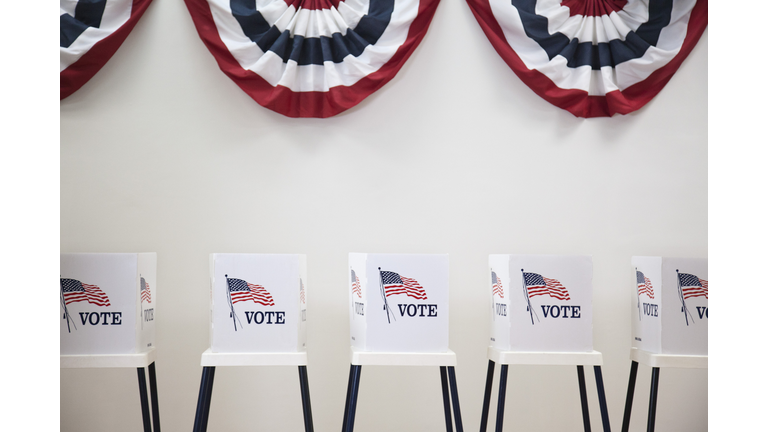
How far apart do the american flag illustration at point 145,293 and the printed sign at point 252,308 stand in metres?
0.29

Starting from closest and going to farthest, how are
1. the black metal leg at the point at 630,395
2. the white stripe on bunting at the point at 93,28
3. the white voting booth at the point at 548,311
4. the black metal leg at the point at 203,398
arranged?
the black metal leg at the point at 203,398, the white voting booth at the point at 548,311, the black metal leg at the point at 630,395, the white stripe on bunting at the point at 93,28

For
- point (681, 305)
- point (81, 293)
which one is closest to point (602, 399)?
point (681, 305)

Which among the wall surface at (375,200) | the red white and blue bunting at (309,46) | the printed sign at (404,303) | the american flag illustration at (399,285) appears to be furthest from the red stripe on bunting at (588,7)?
the american flag illustration at (399,285)

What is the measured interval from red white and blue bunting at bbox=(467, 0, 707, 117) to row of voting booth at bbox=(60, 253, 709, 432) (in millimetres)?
892

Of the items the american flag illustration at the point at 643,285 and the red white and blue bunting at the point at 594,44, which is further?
the red white and blue bunting at the point at 594,44

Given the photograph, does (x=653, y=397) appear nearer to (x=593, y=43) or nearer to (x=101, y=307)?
(x=593, y=43)

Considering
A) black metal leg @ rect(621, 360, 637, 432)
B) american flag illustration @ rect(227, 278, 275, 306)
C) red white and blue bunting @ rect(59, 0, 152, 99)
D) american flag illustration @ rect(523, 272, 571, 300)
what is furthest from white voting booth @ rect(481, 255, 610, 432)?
red white and blue bunting @ rect(59, 0, 152, 99)

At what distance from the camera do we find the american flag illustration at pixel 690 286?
189cm

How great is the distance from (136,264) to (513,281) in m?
1.31

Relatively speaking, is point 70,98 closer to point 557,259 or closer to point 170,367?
point 170,367

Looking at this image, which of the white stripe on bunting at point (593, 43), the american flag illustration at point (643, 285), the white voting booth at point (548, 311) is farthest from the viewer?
the white stripe on bunting at point (593, 43)

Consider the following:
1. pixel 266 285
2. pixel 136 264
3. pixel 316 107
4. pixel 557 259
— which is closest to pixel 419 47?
pixel 316 107

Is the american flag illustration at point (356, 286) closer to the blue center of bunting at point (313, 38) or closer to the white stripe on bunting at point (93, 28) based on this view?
the blue center of bunting at point (313, 38)

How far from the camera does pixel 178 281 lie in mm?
2326
